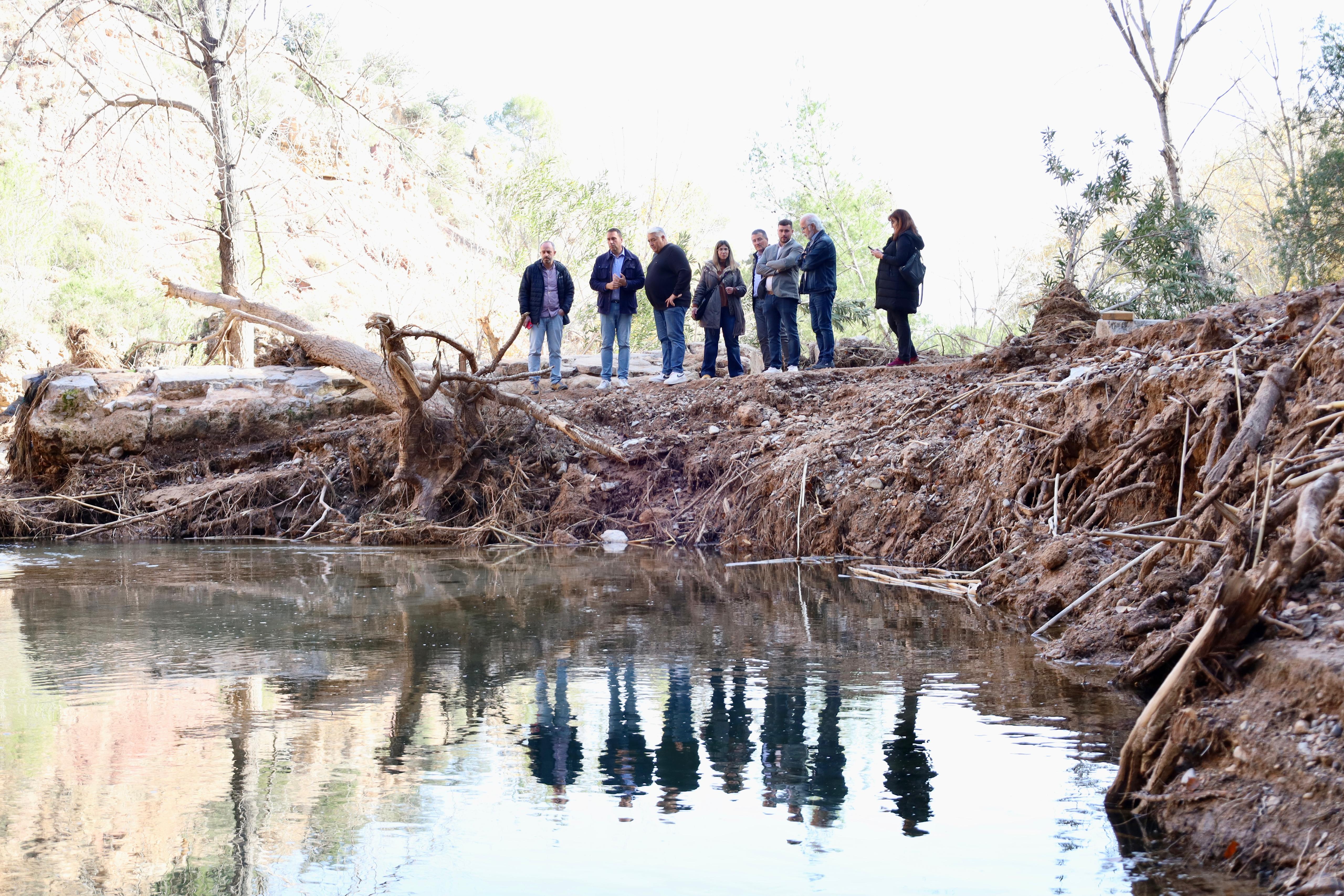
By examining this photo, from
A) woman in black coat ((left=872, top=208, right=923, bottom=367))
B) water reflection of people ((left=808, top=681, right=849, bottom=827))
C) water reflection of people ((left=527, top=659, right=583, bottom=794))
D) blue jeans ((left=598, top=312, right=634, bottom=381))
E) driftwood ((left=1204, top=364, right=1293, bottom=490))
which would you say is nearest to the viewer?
water reflection of people ((left=808, top=681, right=849, bottom=827))

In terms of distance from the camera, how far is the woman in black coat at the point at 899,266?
38.3ft

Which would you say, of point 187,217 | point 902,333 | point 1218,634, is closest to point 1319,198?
point 902,333

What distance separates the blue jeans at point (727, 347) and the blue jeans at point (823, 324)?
1017 millimetres

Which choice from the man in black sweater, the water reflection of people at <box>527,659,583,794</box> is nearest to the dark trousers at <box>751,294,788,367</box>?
the man in black sweater

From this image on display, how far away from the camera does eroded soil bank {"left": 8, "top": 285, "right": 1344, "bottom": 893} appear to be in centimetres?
310

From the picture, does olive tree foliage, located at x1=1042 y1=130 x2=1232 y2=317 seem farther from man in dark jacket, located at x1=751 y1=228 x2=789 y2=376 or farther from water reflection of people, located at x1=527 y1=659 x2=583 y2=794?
water reflection of people, located at x1=527 y1=659 x2=583 y2=794

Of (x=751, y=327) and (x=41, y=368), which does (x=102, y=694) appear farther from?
(x=751, y=327)

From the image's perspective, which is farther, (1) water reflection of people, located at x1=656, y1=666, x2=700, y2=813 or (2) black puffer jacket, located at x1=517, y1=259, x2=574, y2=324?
(2) black puffer jacket, located at x1=517, y1=259, x2=574, y2=324

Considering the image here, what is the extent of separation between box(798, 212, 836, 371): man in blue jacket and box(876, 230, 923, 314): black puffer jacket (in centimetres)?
57

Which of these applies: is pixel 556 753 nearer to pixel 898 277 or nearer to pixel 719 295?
pixel 898 277

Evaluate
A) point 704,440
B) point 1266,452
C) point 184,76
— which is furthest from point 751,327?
point 1266,452

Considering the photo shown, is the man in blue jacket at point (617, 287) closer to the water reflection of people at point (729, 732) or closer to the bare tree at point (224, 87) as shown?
the bare tree at point (224, 87)

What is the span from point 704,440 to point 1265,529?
7968 mm

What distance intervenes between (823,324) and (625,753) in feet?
30.9
